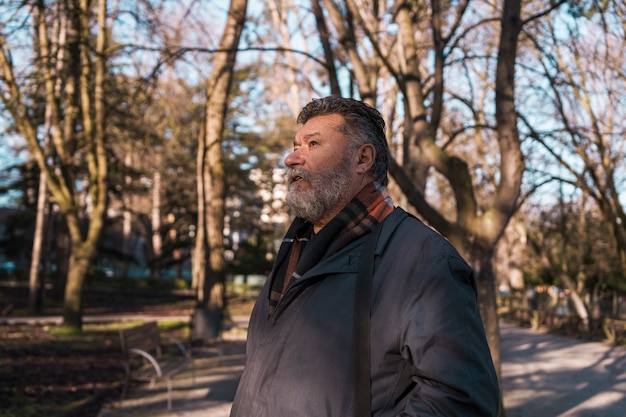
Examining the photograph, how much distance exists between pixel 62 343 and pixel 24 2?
7069mm

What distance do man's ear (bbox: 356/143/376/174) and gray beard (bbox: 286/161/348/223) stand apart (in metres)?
0.05

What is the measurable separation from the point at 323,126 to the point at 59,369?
986 centimetres

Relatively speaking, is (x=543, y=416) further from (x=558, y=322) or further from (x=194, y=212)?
(x=194, y=212)

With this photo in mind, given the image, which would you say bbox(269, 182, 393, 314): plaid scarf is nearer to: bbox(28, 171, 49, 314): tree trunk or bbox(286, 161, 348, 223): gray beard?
bbox(286, 161, 348, 223): gray beard

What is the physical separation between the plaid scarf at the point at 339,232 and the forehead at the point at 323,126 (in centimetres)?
21

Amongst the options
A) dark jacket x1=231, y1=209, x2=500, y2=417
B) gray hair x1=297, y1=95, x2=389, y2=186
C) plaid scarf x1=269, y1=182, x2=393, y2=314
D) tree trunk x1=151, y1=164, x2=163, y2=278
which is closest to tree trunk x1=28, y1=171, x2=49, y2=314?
tree trunk x1=151, y1=164, x2=163, y2=278

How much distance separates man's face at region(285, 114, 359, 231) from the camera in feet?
7.50

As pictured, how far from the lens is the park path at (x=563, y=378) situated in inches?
369

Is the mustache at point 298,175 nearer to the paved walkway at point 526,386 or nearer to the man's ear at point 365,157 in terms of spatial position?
the man's ear at point 365,157

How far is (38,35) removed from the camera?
1662 cm

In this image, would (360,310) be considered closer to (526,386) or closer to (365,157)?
(365,157)

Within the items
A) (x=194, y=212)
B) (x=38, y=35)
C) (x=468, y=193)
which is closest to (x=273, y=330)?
(x=468, y=193)

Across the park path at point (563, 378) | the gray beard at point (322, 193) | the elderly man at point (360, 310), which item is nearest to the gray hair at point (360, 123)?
the elderly man at point (360, 310)

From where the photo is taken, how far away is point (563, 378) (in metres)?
12.3
